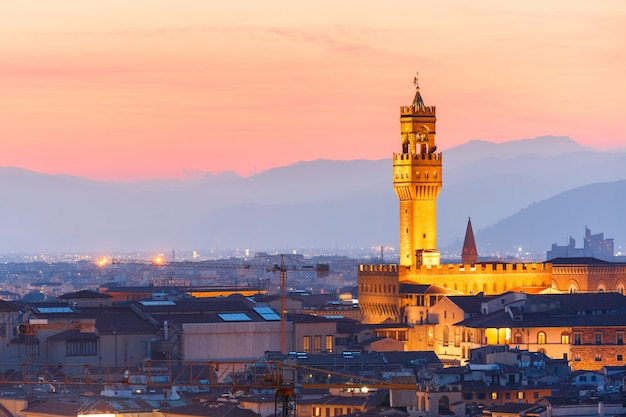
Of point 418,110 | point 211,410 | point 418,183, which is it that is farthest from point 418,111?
point 211,410

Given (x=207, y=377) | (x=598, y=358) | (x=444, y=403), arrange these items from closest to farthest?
(x=444, y=403) < (x=207, y=377) < (x=598, y=358)

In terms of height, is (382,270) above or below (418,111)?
below

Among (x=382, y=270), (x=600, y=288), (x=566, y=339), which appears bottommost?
(x=566, y=339)

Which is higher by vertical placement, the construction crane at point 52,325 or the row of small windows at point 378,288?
the row of small windows at point 378,288

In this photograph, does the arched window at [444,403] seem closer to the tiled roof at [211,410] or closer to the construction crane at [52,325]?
the tiled roof at [211,410]

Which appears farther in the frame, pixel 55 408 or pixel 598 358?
pixel 598 358

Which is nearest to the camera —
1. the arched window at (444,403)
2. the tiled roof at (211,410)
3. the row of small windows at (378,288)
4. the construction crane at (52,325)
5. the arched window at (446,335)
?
the tiled roof at (211,410)

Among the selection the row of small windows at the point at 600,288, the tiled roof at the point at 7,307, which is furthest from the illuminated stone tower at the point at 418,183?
the tiled roof at the point at 7,307

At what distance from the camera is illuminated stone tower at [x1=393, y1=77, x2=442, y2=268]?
429ft

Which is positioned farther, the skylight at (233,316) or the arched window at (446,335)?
the arched window at (446,335)

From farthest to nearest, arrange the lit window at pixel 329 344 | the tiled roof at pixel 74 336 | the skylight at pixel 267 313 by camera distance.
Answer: the skylight at pixel 267 313, the lit window at pixel 329 344, the tiled roof at pixel 74 336

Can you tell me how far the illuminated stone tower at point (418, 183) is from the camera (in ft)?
429

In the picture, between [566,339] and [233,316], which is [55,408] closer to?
[233,316]

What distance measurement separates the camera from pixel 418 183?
132 metres
